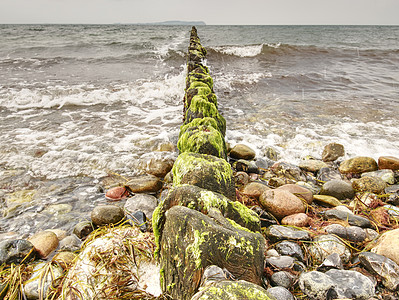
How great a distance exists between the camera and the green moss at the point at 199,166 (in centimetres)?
238

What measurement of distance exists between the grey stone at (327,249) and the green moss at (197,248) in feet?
4.71

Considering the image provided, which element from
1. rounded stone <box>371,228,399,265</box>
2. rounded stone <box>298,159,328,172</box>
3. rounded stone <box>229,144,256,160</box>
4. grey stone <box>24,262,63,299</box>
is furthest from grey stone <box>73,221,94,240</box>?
rounded stone <box>298,159,328,172</box>

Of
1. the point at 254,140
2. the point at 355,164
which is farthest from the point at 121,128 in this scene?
the point at 355,164

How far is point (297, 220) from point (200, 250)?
5.90ft

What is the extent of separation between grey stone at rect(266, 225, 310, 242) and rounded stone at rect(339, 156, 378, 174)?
9.12ft

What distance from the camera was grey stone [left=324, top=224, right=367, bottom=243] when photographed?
2604 millimetres

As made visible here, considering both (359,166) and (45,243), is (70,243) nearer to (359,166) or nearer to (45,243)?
(45,243)

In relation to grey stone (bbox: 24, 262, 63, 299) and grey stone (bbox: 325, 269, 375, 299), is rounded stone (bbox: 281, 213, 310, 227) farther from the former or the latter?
grey stone (bbox: 24, 262, 63, 299)

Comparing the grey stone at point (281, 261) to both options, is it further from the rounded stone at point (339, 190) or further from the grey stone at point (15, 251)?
the grey stone at point (15, 251)

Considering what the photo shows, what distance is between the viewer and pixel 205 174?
233cm

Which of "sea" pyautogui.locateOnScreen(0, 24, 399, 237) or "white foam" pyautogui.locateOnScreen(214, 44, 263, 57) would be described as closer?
"sea" pyautogui.locateOnScreen(0, 24, 399, 237)

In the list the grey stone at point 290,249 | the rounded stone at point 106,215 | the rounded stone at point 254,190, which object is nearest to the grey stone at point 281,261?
the grey stone at point 290,249

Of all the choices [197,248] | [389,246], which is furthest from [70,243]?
[389,246]

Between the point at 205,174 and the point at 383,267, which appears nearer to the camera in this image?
the point at 383,267
